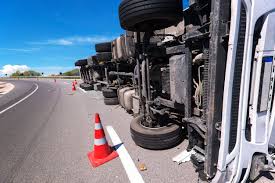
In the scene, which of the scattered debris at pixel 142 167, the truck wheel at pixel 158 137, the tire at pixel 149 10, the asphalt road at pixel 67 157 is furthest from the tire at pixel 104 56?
the scattered debris at pixel 142 167

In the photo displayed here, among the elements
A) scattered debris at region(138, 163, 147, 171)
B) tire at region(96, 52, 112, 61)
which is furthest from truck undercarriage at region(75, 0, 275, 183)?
tire at region(96, 52, 112, 61)

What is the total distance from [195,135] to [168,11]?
1885 mm

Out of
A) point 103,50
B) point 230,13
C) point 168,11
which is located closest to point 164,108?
point 168,11

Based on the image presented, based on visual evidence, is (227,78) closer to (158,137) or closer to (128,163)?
(158,137)

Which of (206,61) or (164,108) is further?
(164,108)

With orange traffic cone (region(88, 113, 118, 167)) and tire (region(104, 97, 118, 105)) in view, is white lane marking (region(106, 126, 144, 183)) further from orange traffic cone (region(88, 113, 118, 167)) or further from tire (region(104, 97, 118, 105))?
tire (region(104, 97, 118, 105))

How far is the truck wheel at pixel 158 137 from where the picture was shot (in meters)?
2.96

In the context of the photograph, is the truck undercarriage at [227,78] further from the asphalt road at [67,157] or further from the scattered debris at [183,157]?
the asphalt road at [67,157]

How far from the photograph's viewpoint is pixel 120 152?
3111 millimetres

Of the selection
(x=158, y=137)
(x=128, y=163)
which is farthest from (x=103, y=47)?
(x=128, y=163)

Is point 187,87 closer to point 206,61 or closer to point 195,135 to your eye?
point 206,61

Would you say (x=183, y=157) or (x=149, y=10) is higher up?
(x=149, y=10)

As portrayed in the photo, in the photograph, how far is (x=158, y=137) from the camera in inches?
116

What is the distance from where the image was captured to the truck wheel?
9.71 feet
